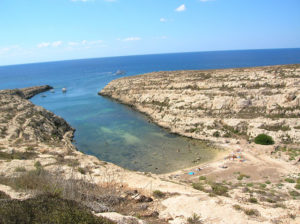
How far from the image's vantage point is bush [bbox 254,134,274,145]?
3291 centimetres

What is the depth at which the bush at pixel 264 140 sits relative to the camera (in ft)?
108

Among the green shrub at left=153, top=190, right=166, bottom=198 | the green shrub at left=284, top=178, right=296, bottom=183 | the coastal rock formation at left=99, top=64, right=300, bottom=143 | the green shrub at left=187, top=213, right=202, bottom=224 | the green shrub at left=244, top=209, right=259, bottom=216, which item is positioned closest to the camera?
the green shrub at left=187, top=213, right=202, bottom=224

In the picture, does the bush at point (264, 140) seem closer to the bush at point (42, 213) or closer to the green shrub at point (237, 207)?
the green shrub at point (237, 207)

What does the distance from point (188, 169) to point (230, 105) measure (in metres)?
22.0

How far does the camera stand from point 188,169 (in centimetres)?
2745

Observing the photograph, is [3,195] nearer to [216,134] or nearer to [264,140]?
[216,134]

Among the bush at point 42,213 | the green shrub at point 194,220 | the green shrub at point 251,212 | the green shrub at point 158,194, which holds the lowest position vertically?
the green shrub at point 158,194

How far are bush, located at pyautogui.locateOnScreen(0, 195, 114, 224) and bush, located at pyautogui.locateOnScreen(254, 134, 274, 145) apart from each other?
3169 centimetres

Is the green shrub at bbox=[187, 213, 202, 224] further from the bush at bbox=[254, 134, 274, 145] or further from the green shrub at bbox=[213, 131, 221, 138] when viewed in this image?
the green shrub at bbox=[213, 131, 221, 138]

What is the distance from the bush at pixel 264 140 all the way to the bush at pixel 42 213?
31.7 meters

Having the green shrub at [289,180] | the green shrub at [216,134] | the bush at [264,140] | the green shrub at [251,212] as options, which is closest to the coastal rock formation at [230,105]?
the green shrub at [216,134]

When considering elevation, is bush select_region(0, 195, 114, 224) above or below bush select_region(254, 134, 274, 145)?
above

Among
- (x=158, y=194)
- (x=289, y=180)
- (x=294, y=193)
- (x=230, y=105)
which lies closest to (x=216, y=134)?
(x=230, y=105)

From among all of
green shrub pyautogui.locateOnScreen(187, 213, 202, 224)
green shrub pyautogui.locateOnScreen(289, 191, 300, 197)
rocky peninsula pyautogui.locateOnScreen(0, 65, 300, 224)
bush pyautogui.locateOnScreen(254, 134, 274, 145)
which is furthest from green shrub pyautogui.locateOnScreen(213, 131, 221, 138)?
green shrub pyautogui.locateOnScreen(187, 213, 202, 224)
